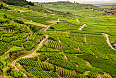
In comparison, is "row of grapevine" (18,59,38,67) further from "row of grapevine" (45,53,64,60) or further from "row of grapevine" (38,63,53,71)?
"row of grapevine" (45,53,64,60)

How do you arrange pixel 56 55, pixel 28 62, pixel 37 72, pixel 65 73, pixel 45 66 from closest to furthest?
pixel 37 72 → pixel 65 73 → pixel 28 62 → pixel 45 66 → pixel 56 55

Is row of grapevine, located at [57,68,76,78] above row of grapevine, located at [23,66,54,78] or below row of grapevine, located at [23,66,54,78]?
below

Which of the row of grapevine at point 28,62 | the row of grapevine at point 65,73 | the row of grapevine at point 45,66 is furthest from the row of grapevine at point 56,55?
the row of grapevine at point 28,62

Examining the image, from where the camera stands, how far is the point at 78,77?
1515 inches

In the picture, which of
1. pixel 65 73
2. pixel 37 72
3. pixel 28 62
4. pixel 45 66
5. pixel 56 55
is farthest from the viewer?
pixel 56 55

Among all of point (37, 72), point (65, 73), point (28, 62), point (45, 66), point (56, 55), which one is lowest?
point (65, 73)

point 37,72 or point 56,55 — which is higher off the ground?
point 56,55

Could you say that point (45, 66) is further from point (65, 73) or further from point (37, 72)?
point (65, 73)

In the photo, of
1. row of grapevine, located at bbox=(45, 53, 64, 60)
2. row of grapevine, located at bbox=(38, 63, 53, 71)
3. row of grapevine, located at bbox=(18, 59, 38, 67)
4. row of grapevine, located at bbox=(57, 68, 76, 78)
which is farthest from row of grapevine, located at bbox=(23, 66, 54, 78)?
row of grapevine, located at bbox=(45, 53, 64, 60)

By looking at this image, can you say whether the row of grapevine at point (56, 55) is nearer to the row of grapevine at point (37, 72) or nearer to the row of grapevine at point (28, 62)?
the row of grapevine at point (28, 62)

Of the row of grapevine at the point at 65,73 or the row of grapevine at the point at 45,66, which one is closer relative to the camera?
the row of grapevine at the point at 65,73

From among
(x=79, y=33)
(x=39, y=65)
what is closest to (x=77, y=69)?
(x=39, y=65)

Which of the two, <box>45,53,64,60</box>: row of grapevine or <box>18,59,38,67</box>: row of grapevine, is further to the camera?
<box>45,53,64,60</box>: row of grapevine

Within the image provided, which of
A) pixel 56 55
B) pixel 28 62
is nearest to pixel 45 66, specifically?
pixel 28 62
